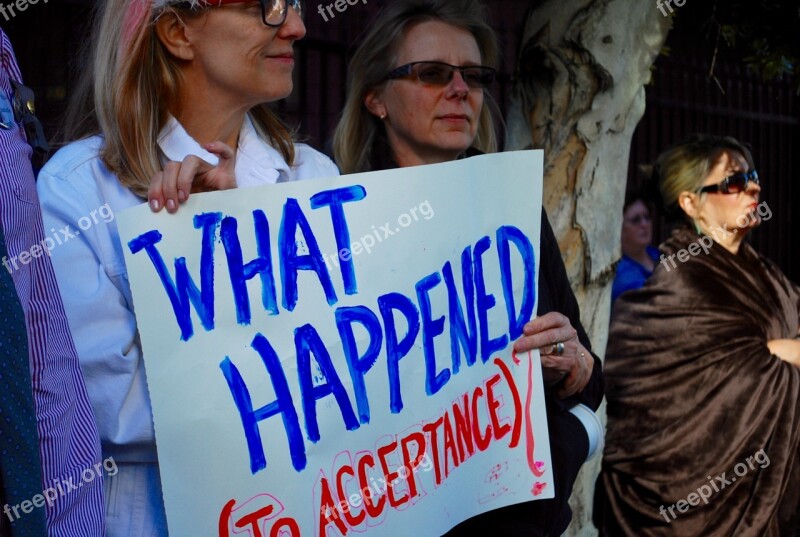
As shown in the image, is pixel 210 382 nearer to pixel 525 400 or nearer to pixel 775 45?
pixel 525 400

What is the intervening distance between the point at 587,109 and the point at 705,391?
1538mm

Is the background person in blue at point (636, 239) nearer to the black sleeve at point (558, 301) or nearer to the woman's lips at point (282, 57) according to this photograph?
the black sleeve at point (558, 301)

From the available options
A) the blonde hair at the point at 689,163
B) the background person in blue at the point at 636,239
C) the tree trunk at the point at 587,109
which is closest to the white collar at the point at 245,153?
the tree trunk at the point at 587,109

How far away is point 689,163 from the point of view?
16.1ft

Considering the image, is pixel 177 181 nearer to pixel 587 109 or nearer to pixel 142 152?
pixel 142 152

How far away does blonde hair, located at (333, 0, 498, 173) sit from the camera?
274cm

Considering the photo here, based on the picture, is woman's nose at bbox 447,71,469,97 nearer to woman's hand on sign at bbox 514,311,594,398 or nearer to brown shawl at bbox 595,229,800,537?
woman's hand on sign at bbox 514,311,594,398

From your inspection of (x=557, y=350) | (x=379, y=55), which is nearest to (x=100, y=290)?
(x=557, y=350)

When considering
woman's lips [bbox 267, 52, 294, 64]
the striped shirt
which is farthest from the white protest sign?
woman's lips [bbox 267, 52, 294, 64]

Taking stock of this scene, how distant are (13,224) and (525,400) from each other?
108cm

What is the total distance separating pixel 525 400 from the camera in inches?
83.9

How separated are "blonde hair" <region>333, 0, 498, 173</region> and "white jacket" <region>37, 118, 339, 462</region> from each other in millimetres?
1008

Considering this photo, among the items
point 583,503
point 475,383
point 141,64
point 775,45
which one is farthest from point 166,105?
point 775,45

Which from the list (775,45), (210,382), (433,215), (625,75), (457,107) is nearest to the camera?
(210,382)
